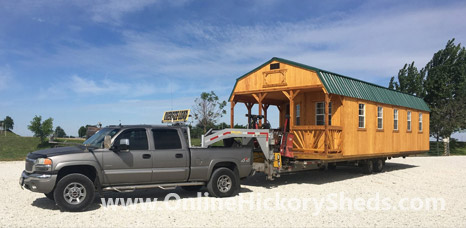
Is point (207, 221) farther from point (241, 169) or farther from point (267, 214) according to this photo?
point (241, 169)

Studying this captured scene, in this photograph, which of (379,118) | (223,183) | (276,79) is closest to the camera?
(223,183)

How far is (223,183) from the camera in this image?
387 inches

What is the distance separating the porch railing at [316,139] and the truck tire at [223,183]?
4431 mm

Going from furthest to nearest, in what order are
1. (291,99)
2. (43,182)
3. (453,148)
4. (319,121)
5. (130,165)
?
(453,148) < (319,121) < (291,99) < (130,165) < (43,182)

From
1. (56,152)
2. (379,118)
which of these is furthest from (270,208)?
(379,118)

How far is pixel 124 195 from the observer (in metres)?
10.0

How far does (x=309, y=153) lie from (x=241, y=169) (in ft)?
13.0

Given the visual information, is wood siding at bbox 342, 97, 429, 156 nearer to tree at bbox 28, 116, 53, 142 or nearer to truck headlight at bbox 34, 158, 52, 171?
truck headlight at bbox 34, 158, 52, 171

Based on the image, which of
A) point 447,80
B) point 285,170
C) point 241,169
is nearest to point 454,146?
point 447,80

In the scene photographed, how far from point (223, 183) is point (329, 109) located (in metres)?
6.90

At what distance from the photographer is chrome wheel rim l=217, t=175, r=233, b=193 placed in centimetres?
977

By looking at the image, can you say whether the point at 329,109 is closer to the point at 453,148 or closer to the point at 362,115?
the point at 362,115

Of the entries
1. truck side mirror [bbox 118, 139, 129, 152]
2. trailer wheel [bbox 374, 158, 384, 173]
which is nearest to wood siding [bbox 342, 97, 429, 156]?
trailer wheel [bbox 374, 158, 384, 173]

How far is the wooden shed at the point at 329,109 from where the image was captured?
13.4 meters
